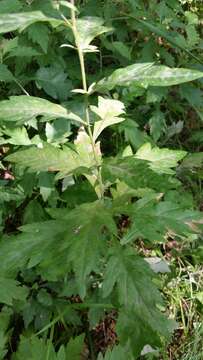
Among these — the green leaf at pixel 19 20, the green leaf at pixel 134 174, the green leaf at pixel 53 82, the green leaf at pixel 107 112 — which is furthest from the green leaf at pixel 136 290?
the green leaf at pixel 53 82

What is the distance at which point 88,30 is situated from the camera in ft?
4.64

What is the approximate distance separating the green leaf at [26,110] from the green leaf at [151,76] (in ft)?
0.43

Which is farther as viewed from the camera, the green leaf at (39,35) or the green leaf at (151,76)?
the green leaf at (39,35)

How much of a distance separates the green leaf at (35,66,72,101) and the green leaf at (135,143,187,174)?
56cm

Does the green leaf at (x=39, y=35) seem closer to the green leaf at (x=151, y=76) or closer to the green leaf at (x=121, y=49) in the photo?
the green leaf at (x=121, y=49)

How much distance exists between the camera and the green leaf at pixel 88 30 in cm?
138

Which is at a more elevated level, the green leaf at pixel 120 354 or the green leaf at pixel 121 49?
the green leaf at pixel 121 49

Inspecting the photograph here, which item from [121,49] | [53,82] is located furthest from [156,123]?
[53,82]

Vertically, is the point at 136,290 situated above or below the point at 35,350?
above

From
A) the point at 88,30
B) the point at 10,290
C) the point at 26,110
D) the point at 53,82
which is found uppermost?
the point at 88,30

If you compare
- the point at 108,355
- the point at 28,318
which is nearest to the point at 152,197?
the point at 108,355

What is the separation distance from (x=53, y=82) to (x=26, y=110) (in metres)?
0.63

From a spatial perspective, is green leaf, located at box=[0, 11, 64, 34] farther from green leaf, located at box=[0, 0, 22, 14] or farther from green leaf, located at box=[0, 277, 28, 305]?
green leaf, located at box=[0, 277, 28, 305]

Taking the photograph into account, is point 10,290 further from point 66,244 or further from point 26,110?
point 26,110
